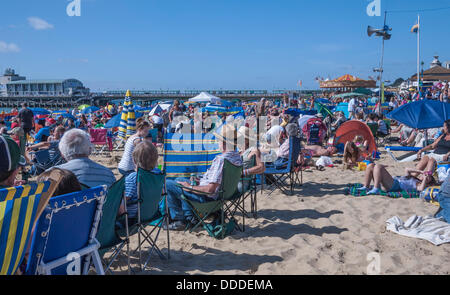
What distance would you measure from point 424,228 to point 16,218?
141 inches

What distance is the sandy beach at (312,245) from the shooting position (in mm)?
2971

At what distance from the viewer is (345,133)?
29.0ft

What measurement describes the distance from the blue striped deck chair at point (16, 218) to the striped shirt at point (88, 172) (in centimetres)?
103

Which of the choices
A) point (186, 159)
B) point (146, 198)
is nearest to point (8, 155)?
point (146, 198)

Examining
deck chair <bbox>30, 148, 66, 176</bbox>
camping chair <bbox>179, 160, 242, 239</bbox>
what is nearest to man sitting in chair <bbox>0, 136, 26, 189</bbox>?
camping chair <bbox>179, 160, 242, 239</bbox>

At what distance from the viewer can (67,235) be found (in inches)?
77.8

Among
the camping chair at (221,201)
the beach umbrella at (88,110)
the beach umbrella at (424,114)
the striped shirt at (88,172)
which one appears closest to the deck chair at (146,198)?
the striped shirt at (88,172)

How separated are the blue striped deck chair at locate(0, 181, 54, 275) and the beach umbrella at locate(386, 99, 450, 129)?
748 cm

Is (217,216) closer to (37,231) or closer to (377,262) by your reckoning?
(377,262)

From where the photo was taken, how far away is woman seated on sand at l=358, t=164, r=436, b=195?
5.04 metres

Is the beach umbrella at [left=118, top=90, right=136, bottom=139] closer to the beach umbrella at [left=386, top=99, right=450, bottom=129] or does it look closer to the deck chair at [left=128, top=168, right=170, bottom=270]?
the beach umbrella at [left=386, top=99, right=450, bottom=129]

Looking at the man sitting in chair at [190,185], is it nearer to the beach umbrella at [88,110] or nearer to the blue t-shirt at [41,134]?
the blue t-shirt at [41,134]

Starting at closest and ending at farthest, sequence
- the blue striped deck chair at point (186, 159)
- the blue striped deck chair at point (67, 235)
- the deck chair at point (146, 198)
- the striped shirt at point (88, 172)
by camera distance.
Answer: the blue striped deck chair at point (67, 235), the striped shirt at point (88, 172), the deck chair at point (146, 198), the blue striped deck chair at point (186, 159)

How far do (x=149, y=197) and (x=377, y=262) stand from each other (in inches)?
77.5
